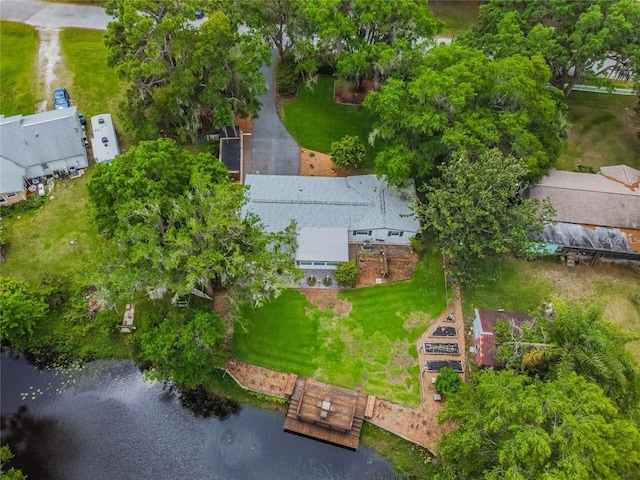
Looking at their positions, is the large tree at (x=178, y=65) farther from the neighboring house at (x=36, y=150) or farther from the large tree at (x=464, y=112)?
the large tree at (x=464, y=112)

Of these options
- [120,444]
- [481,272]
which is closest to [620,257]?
[481,272]

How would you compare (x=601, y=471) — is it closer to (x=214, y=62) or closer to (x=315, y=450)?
(x=315, y=450)

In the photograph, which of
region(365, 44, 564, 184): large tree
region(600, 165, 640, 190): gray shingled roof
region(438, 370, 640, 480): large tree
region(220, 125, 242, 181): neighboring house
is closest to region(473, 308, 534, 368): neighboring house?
region(438, 370, 640, 480): large tree

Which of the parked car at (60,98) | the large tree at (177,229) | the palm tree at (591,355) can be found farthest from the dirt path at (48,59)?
the palm tree at (591,355)

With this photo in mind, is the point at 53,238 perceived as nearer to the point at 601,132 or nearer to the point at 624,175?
the point at 624,175

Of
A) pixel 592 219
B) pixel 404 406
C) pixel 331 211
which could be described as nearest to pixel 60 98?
pixel 331 211

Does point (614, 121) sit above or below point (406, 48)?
below
